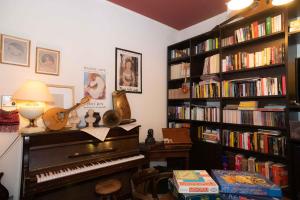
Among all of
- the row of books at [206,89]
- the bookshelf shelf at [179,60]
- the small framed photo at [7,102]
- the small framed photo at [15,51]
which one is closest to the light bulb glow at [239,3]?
the row of books at [206,89]

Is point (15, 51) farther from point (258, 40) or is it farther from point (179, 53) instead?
point (258, 40)

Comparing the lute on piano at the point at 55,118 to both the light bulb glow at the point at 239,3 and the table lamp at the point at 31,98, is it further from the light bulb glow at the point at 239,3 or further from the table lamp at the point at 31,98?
the light bulb glow at the point at 239,3

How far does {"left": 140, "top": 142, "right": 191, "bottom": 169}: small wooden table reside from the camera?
239 centimetres

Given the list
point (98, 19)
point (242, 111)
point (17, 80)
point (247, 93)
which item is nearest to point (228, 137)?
point (242, 111)

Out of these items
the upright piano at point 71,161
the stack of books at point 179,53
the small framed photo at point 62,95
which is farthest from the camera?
the stack of books at point 179,53

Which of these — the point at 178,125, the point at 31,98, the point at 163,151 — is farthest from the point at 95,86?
the point at 178,125

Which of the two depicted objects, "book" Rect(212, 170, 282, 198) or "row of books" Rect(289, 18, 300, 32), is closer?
"book" Rect(212, 170, 282, 198)

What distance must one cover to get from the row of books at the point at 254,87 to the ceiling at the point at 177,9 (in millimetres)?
1136

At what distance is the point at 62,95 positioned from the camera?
2.21 meters

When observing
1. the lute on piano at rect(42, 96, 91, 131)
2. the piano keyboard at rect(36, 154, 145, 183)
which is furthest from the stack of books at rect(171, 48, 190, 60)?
the lute on piano at rect(42, 96, 91, 131)

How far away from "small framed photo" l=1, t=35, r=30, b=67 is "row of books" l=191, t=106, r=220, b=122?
227cm

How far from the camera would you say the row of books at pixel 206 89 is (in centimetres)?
265

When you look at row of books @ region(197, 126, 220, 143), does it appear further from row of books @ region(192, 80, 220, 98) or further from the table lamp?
the table lamp

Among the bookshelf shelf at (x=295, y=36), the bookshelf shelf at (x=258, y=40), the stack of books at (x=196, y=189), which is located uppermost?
the bookshelf shelf at (x=258, y=40)
